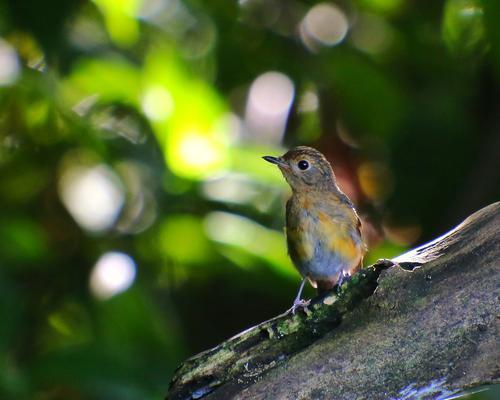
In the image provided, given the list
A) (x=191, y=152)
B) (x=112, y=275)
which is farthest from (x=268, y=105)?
(x=112, y=275)

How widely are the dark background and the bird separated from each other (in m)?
0.10

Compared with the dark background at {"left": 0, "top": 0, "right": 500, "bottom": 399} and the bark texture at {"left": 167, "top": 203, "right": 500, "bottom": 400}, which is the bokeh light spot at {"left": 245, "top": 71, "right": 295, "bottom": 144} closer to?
the dark background at {"left": 0, "top": 0, "right": 500, "bottom": 399}

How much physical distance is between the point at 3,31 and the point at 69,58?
1.26 feet

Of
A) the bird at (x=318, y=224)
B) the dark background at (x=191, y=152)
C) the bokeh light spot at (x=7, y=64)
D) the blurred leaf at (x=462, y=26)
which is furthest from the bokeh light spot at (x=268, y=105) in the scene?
the bokeh light spot at (x=7, y=64)

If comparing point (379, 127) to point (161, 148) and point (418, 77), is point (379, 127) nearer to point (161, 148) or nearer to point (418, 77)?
point (418, 77)

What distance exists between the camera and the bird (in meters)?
5.32

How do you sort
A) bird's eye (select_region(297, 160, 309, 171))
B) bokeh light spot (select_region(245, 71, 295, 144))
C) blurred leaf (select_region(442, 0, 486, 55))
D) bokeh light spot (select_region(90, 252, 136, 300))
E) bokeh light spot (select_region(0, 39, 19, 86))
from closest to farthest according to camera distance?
bokeh light spot (select_region(0, 39, 19, 86)) < bokeh light spot (select_region(90, 252, 136, 300)) < blurred leaf (select_region(442, 0, 486, 55)) < bird's eye (select_region(297, 160, 309, 171)) < bokeh light spot (select_region(245, 71, 295, 144))

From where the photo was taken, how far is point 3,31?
551cm

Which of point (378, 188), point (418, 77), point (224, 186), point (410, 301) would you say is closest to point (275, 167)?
point (224, 186)

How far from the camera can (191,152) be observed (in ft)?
17.9

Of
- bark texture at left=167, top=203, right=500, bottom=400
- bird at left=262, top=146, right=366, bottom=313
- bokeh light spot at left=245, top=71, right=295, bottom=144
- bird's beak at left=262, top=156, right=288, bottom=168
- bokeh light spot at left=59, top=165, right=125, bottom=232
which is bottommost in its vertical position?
bark texture at left=167, top=203, right=500, bottom=400

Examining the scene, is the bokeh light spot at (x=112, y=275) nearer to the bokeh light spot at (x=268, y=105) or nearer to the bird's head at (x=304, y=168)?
the bird's head at (x=304, y=168)

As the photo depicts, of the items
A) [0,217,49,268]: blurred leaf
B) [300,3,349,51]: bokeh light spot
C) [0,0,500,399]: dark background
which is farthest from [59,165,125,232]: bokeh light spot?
[300,3,349,51]: bokeh light spot

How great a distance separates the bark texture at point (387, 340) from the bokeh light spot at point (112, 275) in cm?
188
